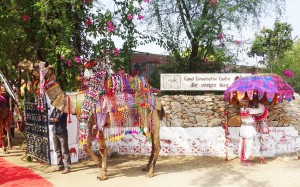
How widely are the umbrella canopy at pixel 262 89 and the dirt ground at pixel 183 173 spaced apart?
4.89 ft

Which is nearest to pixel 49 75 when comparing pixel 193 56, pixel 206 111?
pixel 206 111

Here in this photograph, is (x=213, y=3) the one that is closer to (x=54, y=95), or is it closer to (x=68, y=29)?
(x=68, y=29)

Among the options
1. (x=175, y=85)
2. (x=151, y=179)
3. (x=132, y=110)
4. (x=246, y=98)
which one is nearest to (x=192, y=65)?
(x=175, y=85)

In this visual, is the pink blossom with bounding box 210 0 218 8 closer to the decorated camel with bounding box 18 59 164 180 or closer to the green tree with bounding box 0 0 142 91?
the green tree with bounding box 0 0 142 91

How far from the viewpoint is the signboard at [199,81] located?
849 cm

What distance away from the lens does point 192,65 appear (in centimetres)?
1038

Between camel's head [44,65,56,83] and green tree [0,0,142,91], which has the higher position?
green tree [0,0,142,91]

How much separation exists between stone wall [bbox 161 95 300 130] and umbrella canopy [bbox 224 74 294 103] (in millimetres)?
935

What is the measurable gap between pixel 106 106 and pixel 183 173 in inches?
82.5

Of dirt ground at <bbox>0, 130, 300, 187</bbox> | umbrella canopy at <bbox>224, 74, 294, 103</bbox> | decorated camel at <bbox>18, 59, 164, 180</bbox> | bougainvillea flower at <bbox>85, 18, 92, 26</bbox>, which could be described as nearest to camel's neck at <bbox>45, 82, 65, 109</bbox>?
decorated camel at <bbox>18, 59, 164, 180</bbox>

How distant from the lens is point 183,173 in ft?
22.2

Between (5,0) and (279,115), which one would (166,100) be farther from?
(5,0)

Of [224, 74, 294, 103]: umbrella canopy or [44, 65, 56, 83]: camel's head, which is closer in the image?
[44, 65, 56, 83]: camel's head

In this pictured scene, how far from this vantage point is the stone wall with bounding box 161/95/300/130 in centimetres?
836
